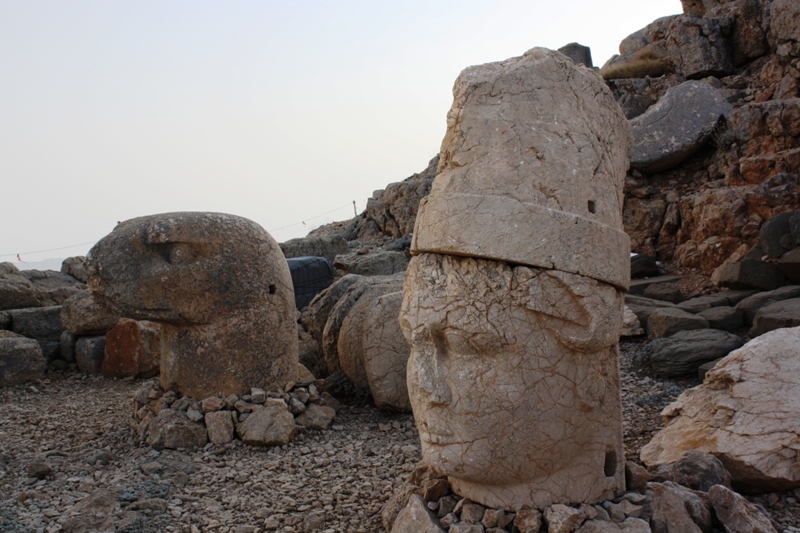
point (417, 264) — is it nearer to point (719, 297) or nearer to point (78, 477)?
point (78, 477)

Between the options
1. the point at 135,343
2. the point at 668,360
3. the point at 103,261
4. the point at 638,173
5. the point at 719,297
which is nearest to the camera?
the point at 103,261

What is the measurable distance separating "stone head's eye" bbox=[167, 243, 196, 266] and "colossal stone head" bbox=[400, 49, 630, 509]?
2487mm

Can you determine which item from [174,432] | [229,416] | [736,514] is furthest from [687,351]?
[174,432]

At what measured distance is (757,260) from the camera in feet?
24.1

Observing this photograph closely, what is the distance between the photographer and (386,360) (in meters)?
4.91

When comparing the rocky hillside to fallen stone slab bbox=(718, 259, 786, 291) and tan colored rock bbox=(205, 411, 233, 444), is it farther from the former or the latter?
tan colored rock bbox=(205, 411, 233, 444)

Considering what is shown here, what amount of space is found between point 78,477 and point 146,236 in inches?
64.6

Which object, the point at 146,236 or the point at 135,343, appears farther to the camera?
the point at 135,343

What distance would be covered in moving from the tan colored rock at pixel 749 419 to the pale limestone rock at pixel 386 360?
1806mm

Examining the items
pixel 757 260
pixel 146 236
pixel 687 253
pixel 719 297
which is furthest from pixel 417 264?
pixel 687 253

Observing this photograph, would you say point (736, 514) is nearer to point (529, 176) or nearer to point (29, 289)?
point (529, 176)

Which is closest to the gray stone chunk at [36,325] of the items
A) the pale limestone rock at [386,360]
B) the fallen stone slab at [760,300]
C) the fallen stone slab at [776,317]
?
→ the pale limestone rock at [386,360]

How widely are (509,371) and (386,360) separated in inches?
96.2

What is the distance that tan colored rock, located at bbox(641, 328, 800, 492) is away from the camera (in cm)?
314
